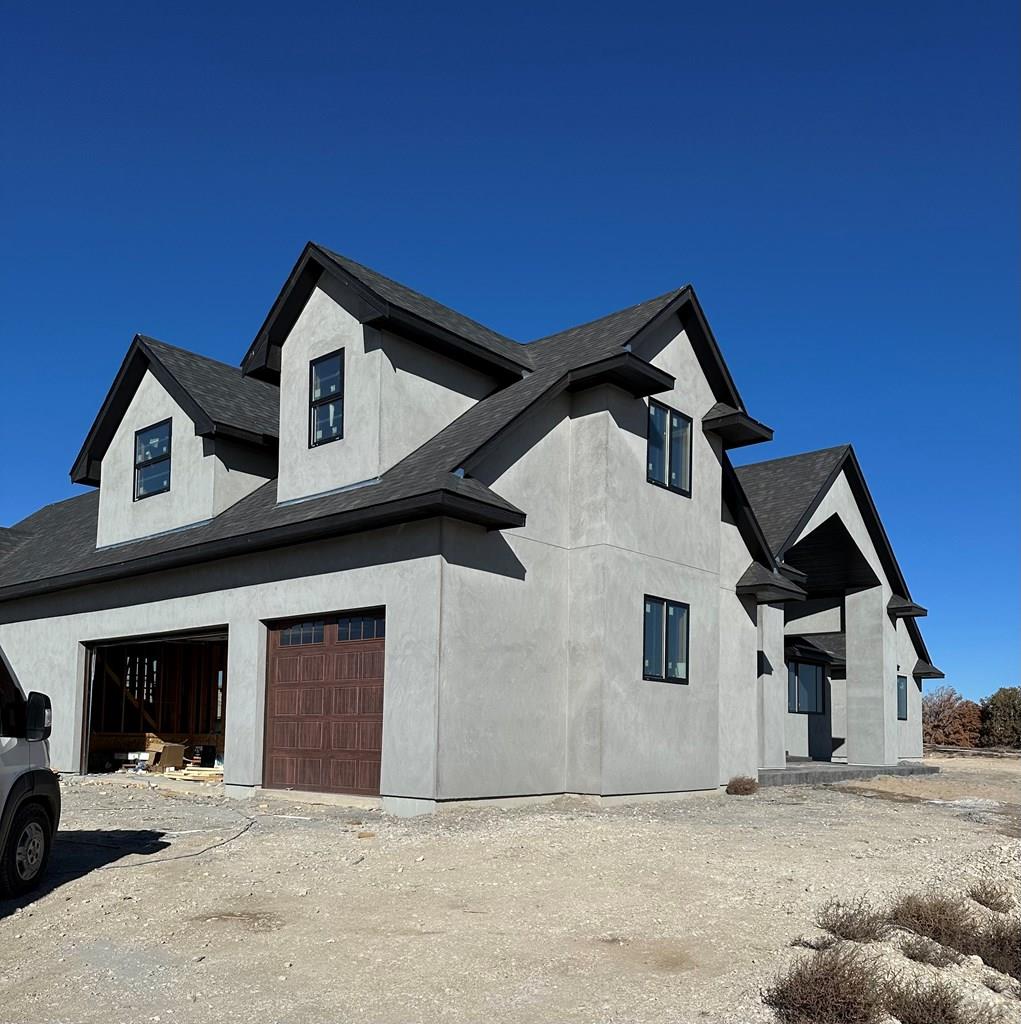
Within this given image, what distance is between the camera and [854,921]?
8023 millimetres

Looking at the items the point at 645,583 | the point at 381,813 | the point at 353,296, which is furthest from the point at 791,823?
the point at 353,296

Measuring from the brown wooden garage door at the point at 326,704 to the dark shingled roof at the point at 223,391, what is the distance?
15.2 feet

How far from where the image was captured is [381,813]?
1502cm

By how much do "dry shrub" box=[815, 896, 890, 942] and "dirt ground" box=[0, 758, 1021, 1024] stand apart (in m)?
0.19

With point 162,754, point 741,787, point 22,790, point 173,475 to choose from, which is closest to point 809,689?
point 741,787

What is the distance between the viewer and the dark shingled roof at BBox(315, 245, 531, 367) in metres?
17.2

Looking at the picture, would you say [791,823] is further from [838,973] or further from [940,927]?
[838,973]

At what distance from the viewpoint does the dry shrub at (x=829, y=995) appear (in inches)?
237

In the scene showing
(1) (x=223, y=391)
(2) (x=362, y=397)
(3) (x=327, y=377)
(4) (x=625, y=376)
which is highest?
(1) (x=223, y=391)

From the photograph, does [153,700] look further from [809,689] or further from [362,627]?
[809,689]

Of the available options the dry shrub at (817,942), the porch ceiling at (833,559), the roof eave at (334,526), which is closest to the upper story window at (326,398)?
the roof eave at (334,526)

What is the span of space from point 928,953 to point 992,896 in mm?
2801

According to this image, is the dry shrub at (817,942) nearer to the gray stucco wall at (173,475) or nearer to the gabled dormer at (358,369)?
the gabled dormer at (358,369)

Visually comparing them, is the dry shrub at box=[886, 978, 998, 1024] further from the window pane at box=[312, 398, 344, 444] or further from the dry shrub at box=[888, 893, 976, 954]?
the window pane at box=[312, 398, 344, 444]
